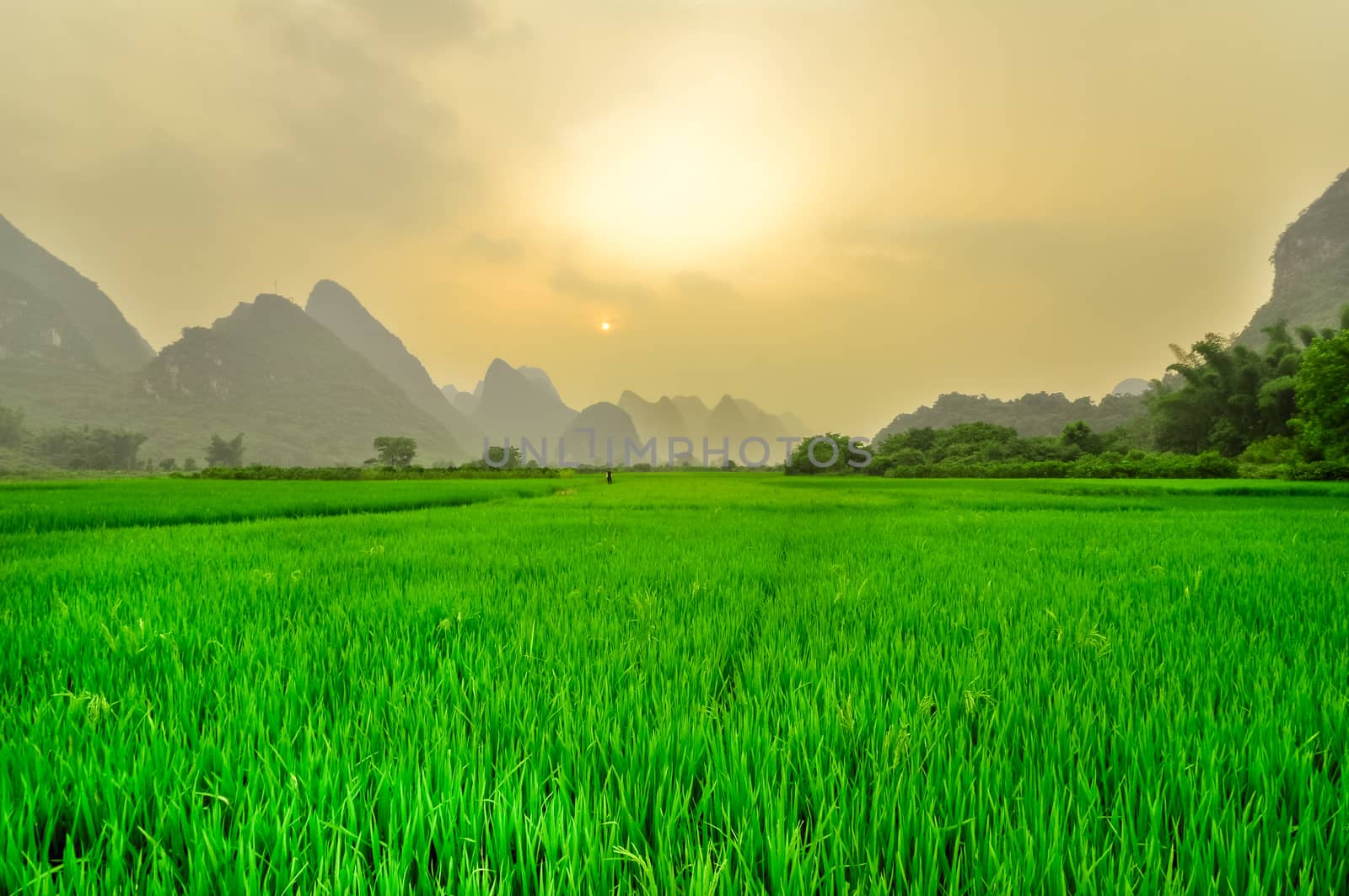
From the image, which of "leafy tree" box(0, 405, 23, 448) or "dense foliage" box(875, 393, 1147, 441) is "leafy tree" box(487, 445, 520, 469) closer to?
"dense foliage" box(875, 393, 1147, 441)

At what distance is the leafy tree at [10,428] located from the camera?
113312mm

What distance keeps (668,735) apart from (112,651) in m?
2.85

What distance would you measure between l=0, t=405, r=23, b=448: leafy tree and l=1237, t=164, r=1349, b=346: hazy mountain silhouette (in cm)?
25438

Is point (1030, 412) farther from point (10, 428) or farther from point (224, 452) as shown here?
point (10, 428)

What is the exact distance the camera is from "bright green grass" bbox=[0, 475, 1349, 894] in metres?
1.14

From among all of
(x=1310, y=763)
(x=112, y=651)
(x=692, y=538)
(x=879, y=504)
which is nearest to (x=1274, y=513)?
(x=879, y=504)

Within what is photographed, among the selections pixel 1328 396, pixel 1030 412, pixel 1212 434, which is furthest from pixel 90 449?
pixel 1030 412

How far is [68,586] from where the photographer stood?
12.9 ft

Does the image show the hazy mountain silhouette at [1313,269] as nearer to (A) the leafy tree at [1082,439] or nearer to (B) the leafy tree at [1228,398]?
(B) the leafy tree at [1228,398]

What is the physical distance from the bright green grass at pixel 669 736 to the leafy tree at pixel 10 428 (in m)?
179

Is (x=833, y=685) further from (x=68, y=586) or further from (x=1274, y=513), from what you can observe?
(x=1274, y=513)

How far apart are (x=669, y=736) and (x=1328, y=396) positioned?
4905 cm

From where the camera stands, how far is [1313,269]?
11000 centimetres

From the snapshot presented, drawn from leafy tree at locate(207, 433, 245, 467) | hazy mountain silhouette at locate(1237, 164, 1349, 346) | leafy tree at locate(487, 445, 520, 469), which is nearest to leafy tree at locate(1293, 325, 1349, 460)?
hazy mountain silhouette at locate(1237, 164, 1349, 346)
